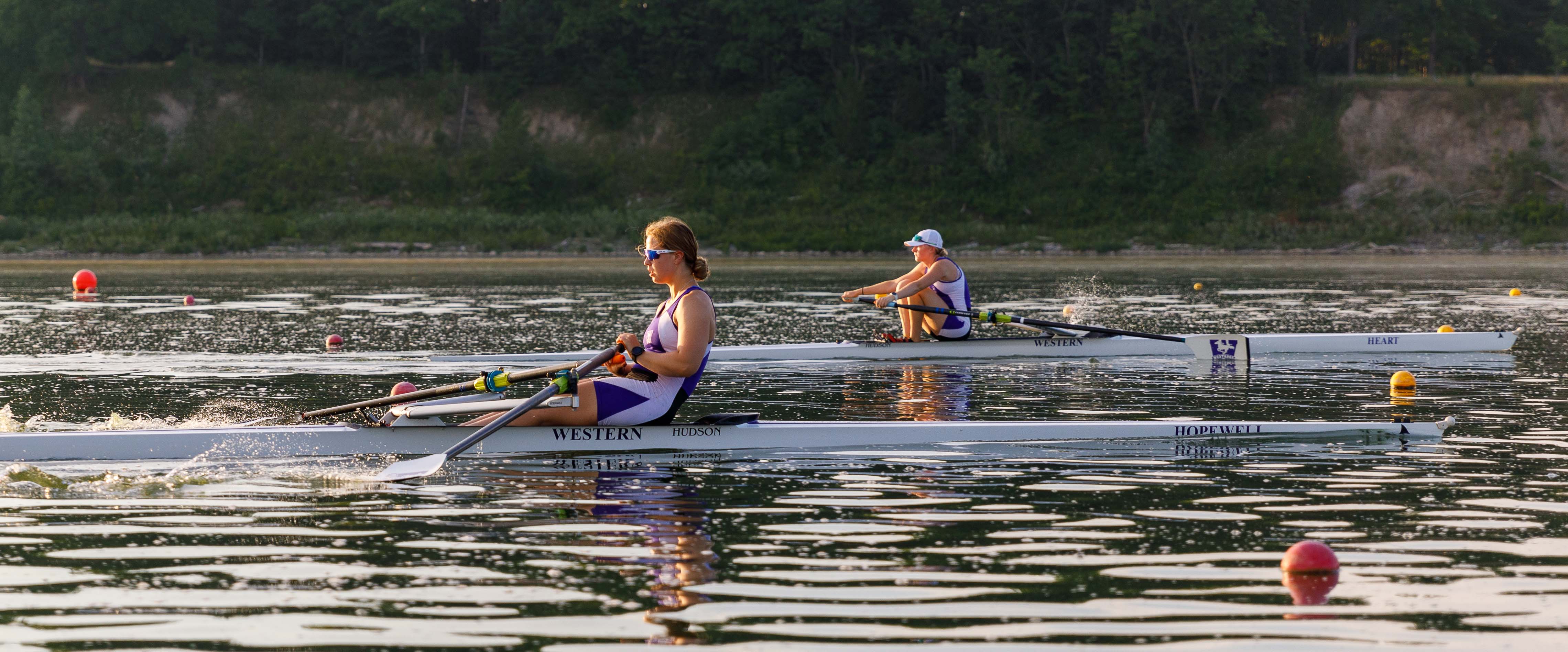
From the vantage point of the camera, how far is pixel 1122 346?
1700 cm

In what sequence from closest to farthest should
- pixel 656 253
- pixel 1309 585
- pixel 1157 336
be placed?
pixel 1309 585 → pixel 656 253 → pixel 1157 336

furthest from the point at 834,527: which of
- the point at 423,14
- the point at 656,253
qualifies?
the point at 423,14

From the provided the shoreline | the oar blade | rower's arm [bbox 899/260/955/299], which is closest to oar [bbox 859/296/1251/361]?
rower's arm [bbox 899/260/955/299]

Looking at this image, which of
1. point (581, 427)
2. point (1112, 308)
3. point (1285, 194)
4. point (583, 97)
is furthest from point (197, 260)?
point (581, 427)

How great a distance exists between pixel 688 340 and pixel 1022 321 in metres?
8.22

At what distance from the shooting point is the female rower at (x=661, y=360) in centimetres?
888

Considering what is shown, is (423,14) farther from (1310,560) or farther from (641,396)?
(1310,560)

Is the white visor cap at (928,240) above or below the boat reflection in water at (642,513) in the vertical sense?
above

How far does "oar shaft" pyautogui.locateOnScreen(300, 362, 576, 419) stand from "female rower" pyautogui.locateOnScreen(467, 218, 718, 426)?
0.25 metres

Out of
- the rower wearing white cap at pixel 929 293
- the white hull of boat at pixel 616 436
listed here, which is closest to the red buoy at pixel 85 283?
the rower wearing white cap at pixel 929 293

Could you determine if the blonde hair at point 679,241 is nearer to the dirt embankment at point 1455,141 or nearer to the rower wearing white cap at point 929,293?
the rower wearing white cap at point 929,293

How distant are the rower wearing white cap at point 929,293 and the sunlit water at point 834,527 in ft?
4.29

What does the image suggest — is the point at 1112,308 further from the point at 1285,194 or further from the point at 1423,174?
the point at 1423,174

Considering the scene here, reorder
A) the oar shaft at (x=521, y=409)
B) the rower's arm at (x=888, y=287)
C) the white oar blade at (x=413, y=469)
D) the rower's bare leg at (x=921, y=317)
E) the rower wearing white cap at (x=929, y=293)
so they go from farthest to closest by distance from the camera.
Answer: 1. the rower's bare leg at (x=921, y=317)
2. the rower wearing white cap at (x=929, y=293)
3. the rower's arm at (x=888, y=287)
4. the oar shaft at (x=521, y=409)
5. the white oar blade at (x=413, y=469)
